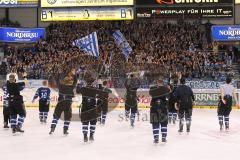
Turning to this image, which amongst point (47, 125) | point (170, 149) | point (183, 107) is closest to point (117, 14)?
point (47, 125)

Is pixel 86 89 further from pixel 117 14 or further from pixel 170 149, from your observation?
pixel 117 14

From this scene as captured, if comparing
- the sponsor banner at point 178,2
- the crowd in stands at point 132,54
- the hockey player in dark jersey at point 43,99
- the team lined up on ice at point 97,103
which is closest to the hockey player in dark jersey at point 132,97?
the team lined up on ice at point 97,103

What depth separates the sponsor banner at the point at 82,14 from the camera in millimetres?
31703

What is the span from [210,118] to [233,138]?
524 centimetres

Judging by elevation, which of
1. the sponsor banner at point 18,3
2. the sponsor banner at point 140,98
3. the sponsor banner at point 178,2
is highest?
the sponsor banner at point 18,3

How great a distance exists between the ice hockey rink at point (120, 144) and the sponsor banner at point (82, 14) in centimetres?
1536

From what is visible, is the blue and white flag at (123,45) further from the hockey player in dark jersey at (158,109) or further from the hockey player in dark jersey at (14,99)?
the hockey player in dark jersey at (158,109)

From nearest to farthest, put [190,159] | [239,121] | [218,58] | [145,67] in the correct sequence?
1. [190,159]
2. [239,121]
3. [145,67]
4. [218,58]

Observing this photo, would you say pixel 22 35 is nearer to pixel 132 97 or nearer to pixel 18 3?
pixel 18 3

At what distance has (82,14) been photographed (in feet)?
105

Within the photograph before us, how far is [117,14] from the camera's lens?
104 feet

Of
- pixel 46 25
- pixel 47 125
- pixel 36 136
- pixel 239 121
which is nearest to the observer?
pixel 36 136

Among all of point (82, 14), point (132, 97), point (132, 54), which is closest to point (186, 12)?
point (132, 54)

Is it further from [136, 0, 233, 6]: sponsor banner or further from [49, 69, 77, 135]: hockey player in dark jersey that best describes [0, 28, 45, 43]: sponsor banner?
[49, 69, 77, 135]: hockey player in dark jersey
